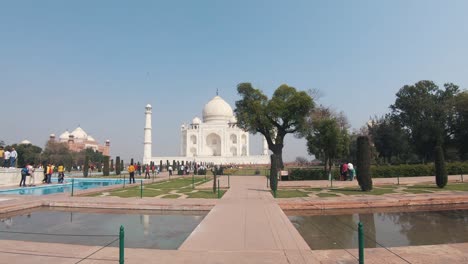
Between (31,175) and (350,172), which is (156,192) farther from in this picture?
(350,172)

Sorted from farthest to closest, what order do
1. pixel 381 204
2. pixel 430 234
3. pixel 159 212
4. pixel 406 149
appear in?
pixel 406 149, pixel 381 204, pixel 159 212, pixel 430 234

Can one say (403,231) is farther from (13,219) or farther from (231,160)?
(231,160)

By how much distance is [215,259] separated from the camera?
5.23 metres

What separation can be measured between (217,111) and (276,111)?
44.5 m

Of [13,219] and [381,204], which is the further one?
[381,204]

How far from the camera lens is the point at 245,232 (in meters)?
7.07

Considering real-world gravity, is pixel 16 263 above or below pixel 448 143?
below

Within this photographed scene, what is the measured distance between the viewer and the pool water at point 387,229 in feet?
22.8

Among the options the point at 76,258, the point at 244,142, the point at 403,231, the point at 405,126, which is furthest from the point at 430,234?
the point at 244,142

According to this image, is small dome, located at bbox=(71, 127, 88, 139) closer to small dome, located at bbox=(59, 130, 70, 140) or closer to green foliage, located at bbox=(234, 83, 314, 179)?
small dome, located at bbox=(59, 130, 70, 140)

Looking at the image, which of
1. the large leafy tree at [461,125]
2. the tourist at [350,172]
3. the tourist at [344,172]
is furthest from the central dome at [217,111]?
the tourist at [350,172]

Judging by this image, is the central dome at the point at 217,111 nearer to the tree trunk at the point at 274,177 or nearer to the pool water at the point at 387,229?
the tree trunk at the point at 274,177

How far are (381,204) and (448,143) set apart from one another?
123 feet

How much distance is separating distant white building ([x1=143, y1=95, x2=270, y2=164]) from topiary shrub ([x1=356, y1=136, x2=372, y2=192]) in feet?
183
